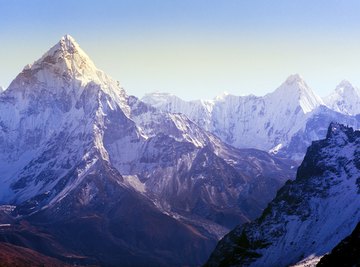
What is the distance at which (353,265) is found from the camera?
189 metres
